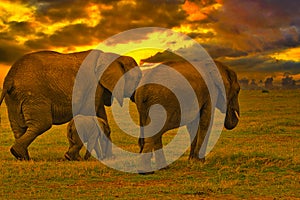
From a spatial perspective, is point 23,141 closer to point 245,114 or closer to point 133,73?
point 133,73

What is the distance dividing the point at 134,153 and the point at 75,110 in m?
2.24

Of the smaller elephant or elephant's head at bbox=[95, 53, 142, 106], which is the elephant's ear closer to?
elephant's head at bbox=[95, 53, 142, 106]

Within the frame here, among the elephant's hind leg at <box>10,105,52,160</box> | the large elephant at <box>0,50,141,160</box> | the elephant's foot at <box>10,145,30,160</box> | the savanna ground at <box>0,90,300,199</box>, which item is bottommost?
the savanna ground at <box>0,90,300,199</box>

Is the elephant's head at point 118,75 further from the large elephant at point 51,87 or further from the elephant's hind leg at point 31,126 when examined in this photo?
the elephant's hind leg at point 31,126

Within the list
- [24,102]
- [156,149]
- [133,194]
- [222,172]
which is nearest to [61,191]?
[133,194]

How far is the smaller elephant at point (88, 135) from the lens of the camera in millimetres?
12508

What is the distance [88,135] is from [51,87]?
148cm

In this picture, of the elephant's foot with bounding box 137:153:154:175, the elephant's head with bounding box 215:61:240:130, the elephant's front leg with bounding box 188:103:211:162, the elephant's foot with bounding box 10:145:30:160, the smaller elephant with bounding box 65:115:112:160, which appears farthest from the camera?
the smaller elephant with bounding box 65:115:112:160

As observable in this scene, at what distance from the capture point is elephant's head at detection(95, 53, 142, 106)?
43.1 ft

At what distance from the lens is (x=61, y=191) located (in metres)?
8.56

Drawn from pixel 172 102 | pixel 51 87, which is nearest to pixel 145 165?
pixel 172 102

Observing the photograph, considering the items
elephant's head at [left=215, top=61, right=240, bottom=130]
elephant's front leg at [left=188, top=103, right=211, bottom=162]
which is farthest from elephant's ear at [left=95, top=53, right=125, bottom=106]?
elephant's head at [left=215, top=61, right=240, bottom=130]

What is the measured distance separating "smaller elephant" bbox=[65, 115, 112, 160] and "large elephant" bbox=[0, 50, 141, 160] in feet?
1.81

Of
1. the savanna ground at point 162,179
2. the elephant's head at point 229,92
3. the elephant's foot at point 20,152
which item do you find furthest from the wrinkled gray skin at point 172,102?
the elephant's foot at point 20,152
